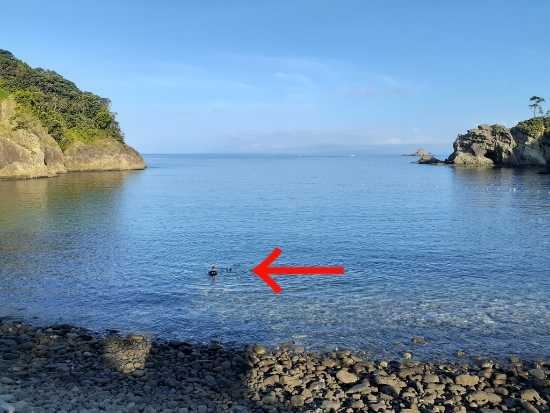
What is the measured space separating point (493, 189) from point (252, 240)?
2234 inches

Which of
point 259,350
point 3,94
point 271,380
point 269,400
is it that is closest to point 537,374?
point 271,380

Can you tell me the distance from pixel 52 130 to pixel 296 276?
105983 mm

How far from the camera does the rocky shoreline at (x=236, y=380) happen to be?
1134 cm

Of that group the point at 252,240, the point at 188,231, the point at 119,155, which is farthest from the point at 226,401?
the point at 119,155

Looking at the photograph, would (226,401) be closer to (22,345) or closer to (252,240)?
(22,345)

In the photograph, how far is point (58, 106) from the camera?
125 meters

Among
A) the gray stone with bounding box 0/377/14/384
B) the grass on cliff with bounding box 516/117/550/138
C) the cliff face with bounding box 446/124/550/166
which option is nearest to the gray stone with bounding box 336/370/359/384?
the gray stone with bounding box 0/377/14/384

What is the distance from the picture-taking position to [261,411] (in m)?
11.2

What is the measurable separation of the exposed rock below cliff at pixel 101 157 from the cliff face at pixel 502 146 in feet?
359

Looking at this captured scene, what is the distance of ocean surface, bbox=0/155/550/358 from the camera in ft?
57.5

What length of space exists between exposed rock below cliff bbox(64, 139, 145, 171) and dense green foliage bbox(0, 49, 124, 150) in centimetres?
214

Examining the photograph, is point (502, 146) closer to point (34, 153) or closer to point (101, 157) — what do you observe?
point (101, 157)

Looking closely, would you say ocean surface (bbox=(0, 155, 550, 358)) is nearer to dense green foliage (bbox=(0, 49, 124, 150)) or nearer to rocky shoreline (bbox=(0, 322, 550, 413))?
rocky shoreline (bbox=(0, 322, 550, 413))
